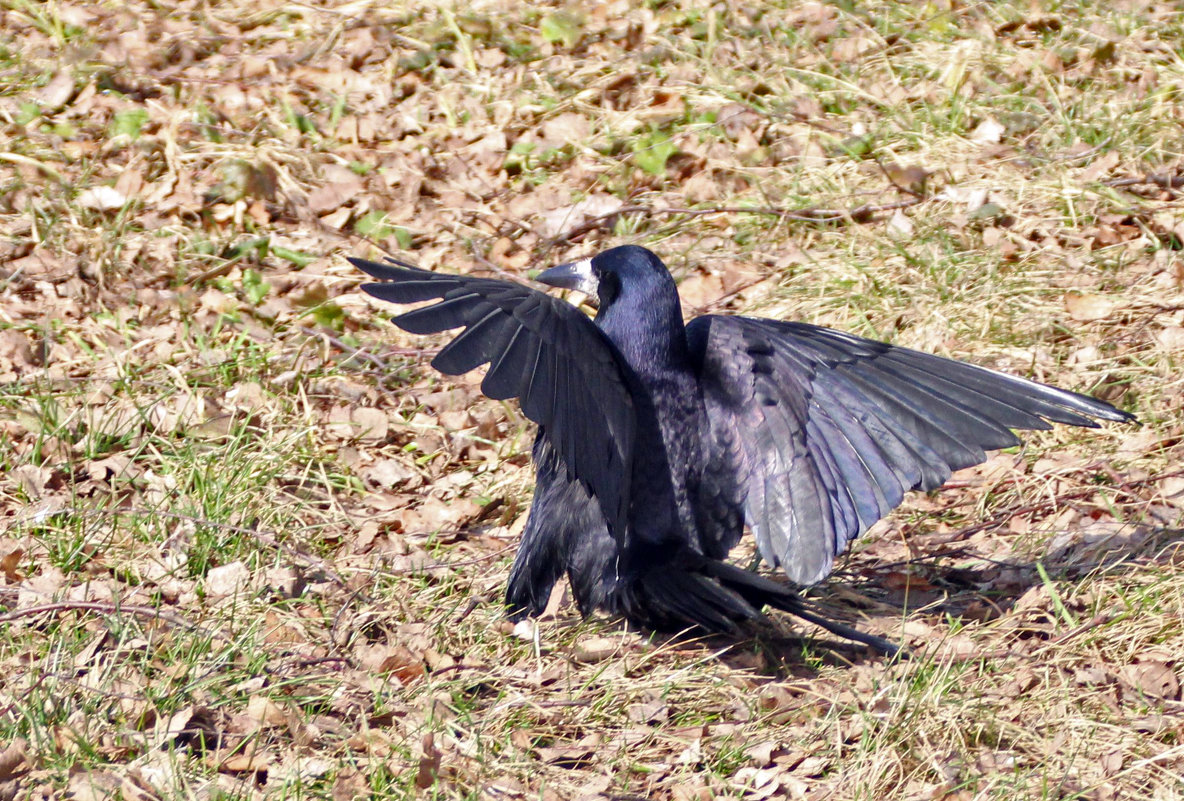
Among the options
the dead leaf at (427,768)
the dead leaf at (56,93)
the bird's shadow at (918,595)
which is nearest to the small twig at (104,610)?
the dead leaf at (427,768)

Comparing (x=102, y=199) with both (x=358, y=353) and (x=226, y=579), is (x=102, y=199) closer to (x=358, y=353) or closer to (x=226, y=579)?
(x=358, y=353)

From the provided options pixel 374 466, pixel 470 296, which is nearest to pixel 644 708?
pixel 470 296

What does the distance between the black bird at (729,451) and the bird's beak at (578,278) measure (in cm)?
6

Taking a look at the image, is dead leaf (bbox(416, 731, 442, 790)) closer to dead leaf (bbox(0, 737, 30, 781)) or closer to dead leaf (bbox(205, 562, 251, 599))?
dead leaf (bbox(0, 737, 30, 781))

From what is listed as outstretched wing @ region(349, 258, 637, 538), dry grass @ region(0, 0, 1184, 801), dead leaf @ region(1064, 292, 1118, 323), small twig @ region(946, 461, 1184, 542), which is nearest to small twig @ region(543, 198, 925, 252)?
dry grass @ region(0, 0, 1184, 801)

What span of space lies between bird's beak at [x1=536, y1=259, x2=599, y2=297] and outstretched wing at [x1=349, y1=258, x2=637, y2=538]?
32 cm

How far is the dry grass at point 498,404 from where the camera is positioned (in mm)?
2656

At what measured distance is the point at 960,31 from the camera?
6082 mm

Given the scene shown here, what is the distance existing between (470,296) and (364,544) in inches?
51.7

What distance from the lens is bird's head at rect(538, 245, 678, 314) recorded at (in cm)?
312

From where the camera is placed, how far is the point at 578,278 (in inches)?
133

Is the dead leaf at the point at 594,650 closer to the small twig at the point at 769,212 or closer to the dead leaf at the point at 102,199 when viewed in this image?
the small twig at the point at 769,212

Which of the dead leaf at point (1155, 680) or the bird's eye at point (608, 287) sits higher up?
the bird's eye at point (608, 287)

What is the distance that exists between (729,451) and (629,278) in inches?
19.1
